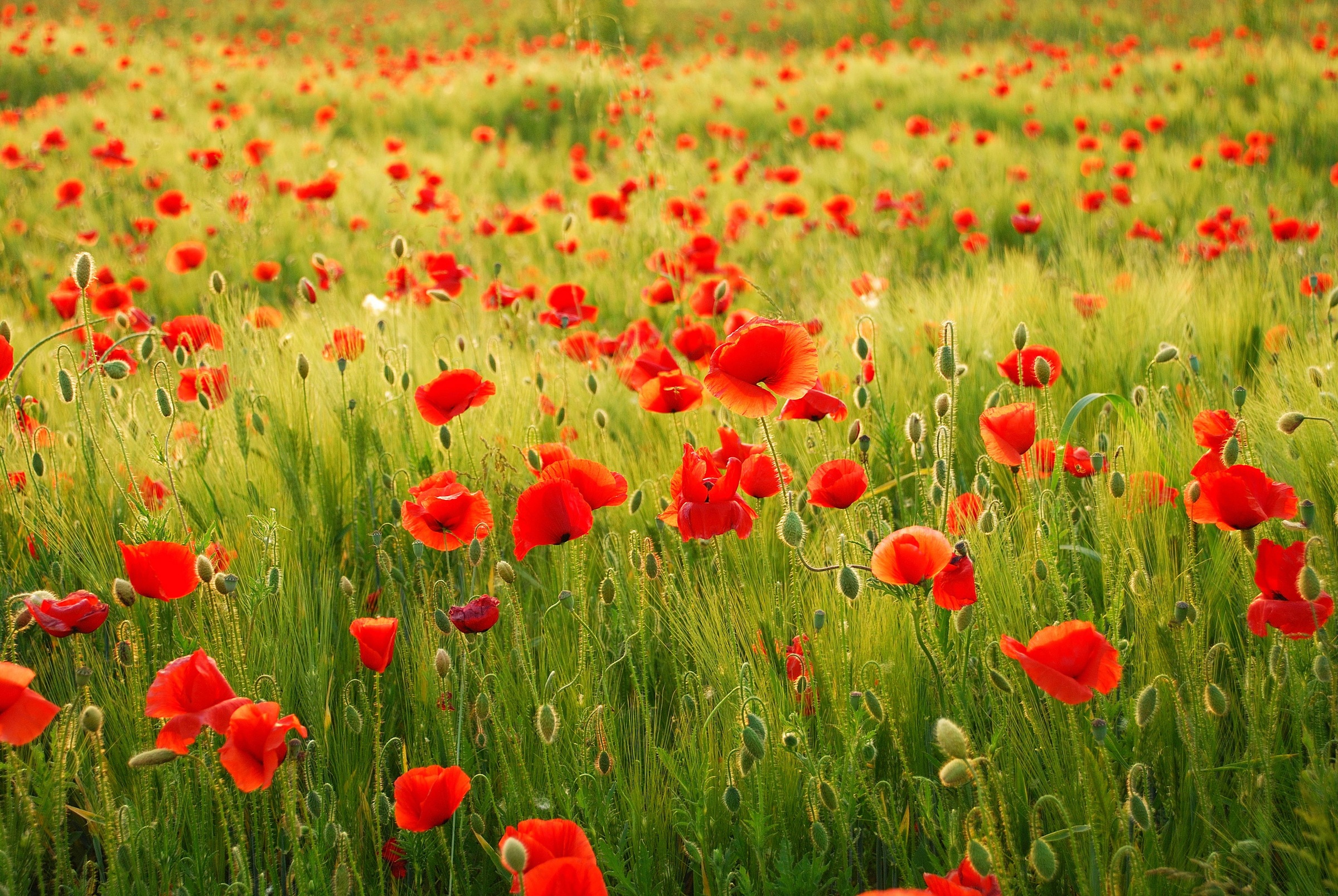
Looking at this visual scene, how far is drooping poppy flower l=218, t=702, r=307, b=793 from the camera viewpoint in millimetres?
844

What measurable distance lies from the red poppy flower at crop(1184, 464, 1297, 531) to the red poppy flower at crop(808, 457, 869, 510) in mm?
375

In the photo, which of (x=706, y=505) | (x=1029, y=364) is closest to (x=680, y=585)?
(x=706, y=505)

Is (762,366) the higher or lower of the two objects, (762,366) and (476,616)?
the higher

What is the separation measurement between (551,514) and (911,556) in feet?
1.41

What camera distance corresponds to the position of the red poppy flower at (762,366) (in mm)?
1066

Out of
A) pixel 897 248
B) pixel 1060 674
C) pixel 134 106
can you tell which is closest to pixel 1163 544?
pixel 1060 674

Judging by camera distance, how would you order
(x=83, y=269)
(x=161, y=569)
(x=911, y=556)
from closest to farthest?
1. (x=911, y=556)
2. (x=161, y=569)
3. (x=83, y=269)

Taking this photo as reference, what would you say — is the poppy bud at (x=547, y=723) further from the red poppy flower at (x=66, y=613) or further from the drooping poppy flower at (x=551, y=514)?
the red poppy flower at (x=66, y=613)

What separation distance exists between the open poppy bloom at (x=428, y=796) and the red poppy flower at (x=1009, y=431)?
2.37 feet

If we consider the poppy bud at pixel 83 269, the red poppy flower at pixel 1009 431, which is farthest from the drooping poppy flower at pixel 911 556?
the poppy bud at pixel 83 269

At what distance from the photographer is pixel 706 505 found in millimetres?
1216

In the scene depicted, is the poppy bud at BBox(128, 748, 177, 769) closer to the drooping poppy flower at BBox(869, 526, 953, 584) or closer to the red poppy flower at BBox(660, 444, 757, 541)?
the red poppy flower at BBox(660, 444, 757, 541)

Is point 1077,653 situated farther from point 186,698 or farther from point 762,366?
point 186,698

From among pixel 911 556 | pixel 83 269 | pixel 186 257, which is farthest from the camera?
pixel 186 257
